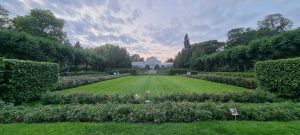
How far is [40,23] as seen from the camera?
38.4 meters

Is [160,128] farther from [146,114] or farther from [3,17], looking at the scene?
[3,17]

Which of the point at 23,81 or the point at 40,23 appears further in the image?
the point at 40,23

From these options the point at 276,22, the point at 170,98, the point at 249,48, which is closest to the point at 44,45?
the point at 170,98

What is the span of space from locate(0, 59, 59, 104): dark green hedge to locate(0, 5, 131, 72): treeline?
16.3 m

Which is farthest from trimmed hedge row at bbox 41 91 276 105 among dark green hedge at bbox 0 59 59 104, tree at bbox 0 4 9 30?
tree at bbox 0 4 9 30

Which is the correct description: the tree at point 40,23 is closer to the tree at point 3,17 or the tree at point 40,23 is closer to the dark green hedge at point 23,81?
the tree at point 3,17

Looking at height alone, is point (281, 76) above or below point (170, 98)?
above

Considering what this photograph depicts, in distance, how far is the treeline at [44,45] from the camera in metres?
23.4

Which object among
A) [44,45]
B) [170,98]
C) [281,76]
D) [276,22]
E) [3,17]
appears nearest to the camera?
[170,98]

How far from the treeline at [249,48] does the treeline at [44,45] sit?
23.7 metres

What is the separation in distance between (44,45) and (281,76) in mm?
26518

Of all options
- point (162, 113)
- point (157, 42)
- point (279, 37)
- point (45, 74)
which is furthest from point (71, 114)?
point (157, 42)

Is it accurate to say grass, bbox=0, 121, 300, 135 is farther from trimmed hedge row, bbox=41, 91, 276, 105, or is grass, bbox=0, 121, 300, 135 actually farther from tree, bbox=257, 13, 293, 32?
tree, bbox=257, 13, 293, 32

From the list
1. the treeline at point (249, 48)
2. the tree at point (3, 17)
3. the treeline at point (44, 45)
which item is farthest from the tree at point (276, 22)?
the tree at point (3, 17)
